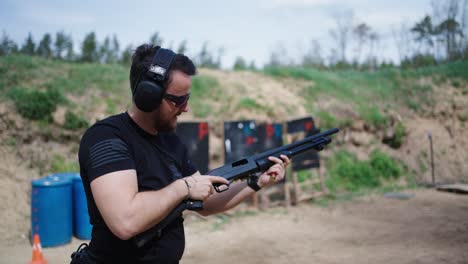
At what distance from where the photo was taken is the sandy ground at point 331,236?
502cm

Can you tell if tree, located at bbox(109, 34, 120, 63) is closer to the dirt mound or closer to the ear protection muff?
the dirt mound

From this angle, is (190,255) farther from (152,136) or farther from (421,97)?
(421,97)

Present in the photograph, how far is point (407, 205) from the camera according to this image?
829 centimetres

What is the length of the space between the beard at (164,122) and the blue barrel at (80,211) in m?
4.55

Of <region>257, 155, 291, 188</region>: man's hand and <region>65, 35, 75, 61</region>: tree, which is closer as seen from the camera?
<region>257, 155, 291, 188</region>: man's hand

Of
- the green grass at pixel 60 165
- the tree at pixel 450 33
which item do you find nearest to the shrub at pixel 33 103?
the green grass at pixel 60 165

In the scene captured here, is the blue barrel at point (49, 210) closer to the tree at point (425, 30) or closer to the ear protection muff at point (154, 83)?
the ear protection muff at point (154, 83)

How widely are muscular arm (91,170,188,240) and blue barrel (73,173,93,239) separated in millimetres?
4812

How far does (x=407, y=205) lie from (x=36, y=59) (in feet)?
33.3

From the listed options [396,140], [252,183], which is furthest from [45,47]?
[396,140]

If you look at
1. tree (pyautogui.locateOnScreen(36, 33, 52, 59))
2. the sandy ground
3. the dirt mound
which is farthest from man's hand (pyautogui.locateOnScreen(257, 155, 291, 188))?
tree (pyautogui.locateOnScreen(36, 33, 52, 59))

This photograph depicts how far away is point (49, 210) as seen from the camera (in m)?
5.47

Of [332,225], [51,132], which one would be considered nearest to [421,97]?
[332,225]

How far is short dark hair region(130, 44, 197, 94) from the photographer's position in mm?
1772
